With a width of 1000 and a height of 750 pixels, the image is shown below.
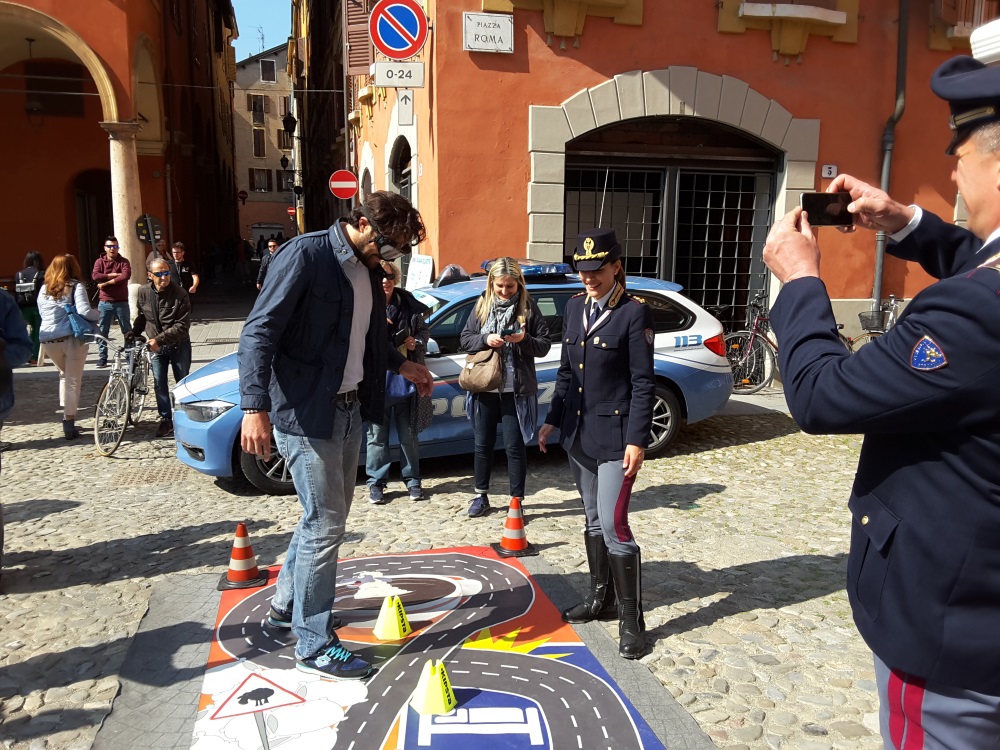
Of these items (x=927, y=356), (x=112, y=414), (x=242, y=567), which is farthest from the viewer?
(x=112, y=414)

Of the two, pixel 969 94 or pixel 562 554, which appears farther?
pixel 562 554

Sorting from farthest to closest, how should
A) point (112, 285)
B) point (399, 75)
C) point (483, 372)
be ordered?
point (112, 285) → point (399, 75) → point (483, 372)

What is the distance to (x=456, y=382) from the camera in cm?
644

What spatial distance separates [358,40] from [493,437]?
11.3 meters

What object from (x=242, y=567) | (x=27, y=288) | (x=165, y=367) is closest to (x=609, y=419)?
(x=242, y=567)

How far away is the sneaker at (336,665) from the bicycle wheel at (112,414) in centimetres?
495

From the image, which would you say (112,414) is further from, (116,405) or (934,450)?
(934,450)

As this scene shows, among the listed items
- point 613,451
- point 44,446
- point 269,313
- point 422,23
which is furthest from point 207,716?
point 422,23

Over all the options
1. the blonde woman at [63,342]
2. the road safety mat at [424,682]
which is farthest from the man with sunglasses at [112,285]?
the road safety mat at [424,682]

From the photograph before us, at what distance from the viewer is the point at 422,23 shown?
971 centimetres

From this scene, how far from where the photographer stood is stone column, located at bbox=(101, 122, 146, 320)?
50.7 ft

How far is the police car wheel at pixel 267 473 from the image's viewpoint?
6.12m

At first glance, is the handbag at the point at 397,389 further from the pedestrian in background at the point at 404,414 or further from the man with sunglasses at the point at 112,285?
the man with sunglasses at the point at 112,285

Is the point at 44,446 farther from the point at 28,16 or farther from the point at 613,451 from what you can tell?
the point at 28,16
